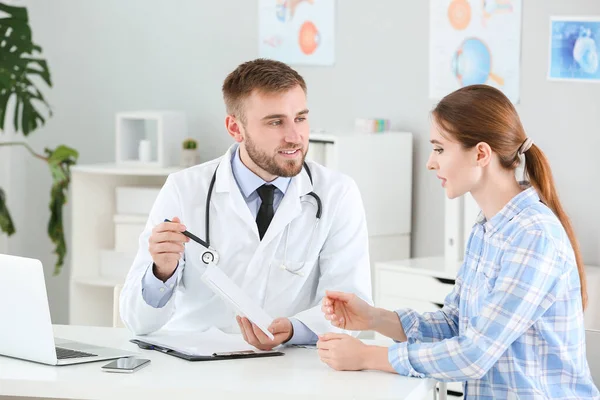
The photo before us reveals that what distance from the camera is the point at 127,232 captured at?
4652mm

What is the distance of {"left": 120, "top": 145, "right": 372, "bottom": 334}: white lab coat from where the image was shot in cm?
261

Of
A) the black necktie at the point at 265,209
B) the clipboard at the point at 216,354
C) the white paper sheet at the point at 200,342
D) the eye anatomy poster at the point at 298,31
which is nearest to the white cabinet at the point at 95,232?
the eye anatomy poster at the point at 298,31

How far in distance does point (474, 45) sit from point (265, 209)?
1.73 m

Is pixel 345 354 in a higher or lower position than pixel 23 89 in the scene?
lower

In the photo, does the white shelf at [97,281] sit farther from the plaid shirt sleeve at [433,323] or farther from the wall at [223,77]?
the plaid shirt sleeve at [433,323]

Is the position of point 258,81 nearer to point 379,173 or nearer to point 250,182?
point 250,182

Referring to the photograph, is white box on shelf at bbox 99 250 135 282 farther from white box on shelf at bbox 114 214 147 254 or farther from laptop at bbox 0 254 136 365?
laptop at bbox 0 254 136 365

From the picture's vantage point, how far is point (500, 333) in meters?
2.01

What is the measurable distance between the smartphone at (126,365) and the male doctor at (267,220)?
0.36 metres

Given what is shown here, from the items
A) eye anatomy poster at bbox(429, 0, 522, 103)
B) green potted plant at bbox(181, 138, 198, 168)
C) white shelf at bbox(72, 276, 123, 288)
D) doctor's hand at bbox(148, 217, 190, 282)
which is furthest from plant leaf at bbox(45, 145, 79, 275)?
doctor's hand at bbox(148, 217, 190, 282)

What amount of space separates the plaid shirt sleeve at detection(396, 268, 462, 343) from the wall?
1.59 m

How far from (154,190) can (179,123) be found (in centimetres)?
41

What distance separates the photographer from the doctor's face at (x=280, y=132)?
2.59m

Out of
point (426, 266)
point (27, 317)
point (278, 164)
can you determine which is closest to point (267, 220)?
point (278, 164)
